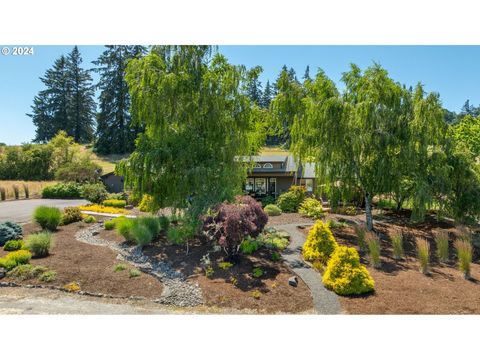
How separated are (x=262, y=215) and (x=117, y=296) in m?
3.88

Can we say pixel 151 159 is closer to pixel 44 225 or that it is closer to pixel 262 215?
pixel 262 215

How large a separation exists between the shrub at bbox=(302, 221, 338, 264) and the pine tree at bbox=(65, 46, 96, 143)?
1804 cm

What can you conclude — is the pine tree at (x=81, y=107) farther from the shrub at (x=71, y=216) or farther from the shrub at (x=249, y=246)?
the shrub at (x=249, y=246)

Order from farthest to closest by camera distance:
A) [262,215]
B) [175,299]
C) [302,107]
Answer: [302,107] → [262,215] → [175,299]

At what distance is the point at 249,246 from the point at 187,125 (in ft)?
15.1

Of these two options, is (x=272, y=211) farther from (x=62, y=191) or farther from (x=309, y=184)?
(x=62, y=191)

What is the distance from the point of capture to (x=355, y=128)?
9539mm

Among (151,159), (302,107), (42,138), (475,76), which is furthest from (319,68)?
(42,138)

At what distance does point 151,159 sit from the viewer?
9109mm

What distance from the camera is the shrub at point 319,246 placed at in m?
7.49

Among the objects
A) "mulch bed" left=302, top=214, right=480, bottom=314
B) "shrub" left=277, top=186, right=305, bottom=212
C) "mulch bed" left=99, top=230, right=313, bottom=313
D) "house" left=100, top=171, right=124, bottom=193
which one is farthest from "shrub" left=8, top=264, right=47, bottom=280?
"house" left=100, top=171, right=124, bottom=193

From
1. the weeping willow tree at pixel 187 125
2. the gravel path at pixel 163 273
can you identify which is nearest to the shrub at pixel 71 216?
the gravel path at pixel 163 273

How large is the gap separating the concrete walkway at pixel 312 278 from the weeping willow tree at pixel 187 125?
8.44ft
